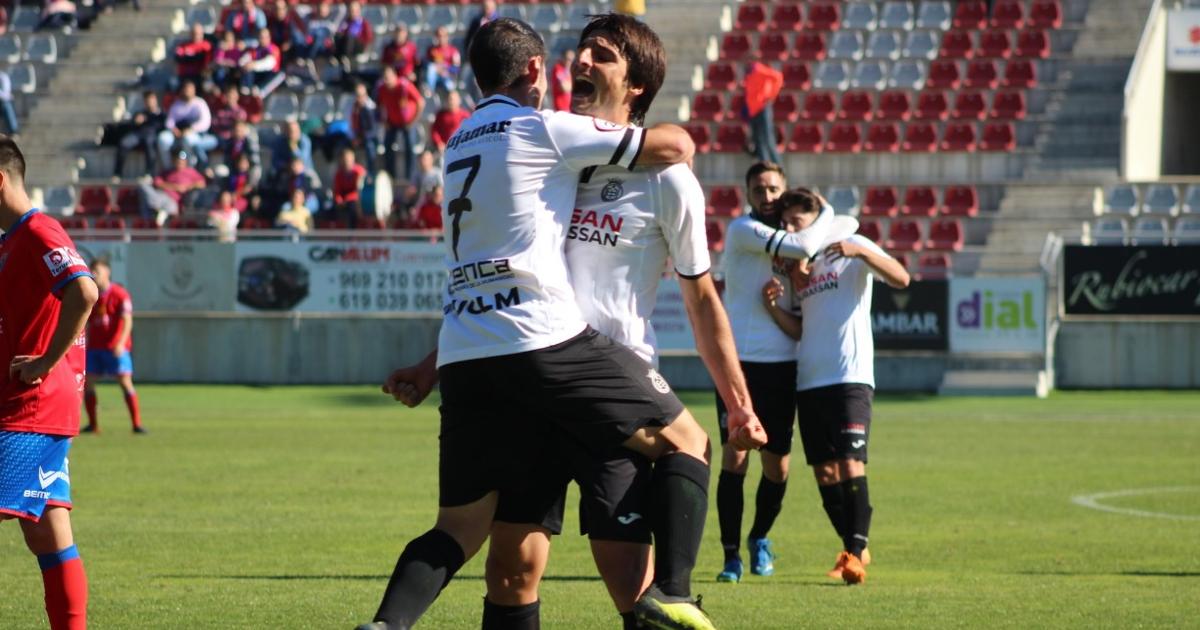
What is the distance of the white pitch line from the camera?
12.7 metres

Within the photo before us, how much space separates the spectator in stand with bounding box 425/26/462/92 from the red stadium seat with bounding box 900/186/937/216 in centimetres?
847

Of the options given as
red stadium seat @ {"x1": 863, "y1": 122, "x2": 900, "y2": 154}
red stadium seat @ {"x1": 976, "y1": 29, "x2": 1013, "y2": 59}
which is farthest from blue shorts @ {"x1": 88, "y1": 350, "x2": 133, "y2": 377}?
red stadium seat @ {"x1": 976, "y1": 29, "x2": 1013, "y2": 59}

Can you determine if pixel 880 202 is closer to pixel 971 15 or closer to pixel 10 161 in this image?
pixel 971 15

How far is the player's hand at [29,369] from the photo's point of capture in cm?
666

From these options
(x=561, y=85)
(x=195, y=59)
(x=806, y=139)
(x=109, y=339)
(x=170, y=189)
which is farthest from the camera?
(x=195, y=59)

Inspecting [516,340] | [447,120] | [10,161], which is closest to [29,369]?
[10,161]

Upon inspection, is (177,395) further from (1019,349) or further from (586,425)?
(586,425)

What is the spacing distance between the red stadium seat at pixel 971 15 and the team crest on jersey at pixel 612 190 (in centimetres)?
2928

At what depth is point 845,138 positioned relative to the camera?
32.2 m

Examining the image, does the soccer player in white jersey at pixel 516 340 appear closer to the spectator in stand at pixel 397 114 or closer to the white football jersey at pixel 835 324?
the white football jersey at pixel 835 324

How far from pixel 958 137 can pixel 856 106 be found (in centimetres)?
218

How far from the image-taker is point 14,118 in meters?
35.9

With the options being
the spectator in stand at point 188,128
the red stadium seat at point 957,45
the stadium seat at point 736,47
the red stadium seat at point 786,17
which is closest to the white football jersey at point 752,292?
the spectator in stand at point 188,128

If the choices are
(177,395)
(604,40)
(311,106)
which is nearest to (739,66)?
(311,106)
